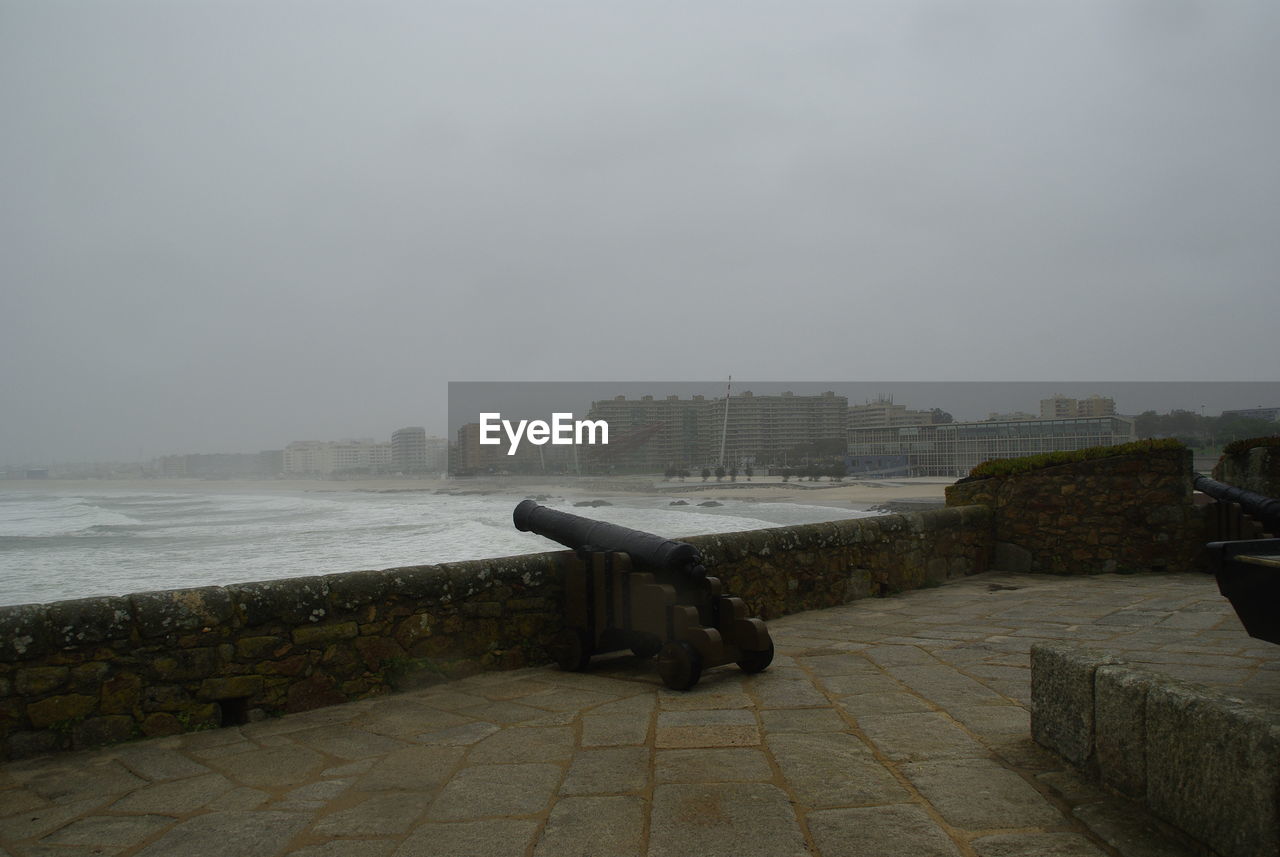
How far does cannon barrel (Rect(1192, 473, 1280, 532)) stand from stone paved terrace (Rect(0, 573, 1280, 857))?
3621mm

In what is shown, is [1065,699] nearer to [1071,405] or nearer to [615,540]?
[615,540]

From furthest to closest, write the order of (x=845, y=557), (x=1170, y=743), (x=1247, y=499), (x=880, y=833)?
(x=1247, y=499) < (x=845, y=557) < (x=880, y=833) < (x=1170, y=743)

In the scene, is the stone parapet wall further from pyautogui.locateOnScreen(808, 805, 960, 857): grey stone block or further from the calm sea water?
the calm sea water

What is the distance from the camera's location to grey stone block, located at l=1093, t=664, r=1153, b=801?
221 cm

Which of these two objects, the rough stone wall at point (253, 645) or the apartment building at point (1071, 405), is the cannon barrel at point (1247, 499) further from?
the apartment building at point (1071, 405)

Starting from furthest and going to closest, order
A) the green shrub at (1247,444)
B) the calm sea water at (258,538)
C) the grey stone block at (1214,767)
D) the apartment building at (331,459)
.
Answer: the apartment building at (331,459), the calm sea water at (258,538), the green shrub at (1247,444), the grey stone block at (1214,767)

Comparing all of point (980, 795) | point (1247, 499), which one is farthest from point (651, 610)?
point (1247, 499)

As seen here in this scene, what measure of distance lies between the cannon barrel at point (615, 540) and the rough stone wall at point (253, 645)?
18cm

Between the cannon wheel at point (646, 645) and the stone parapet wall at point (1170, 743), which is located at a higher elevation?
the stone parapet wall at point (1170, 743)

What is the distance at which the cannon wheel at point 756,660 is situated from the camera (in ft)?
13.8

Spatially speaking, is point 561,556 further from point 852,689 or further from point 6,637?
point 6,637

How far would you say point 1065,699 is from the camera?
8.55 ft

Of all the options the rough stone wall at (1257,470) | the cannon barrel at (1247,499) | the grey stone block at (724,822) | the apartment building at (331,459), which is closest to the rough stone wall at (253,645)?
the grey stone block at (724,822)

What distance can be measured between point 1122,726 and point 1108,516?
7037mm
